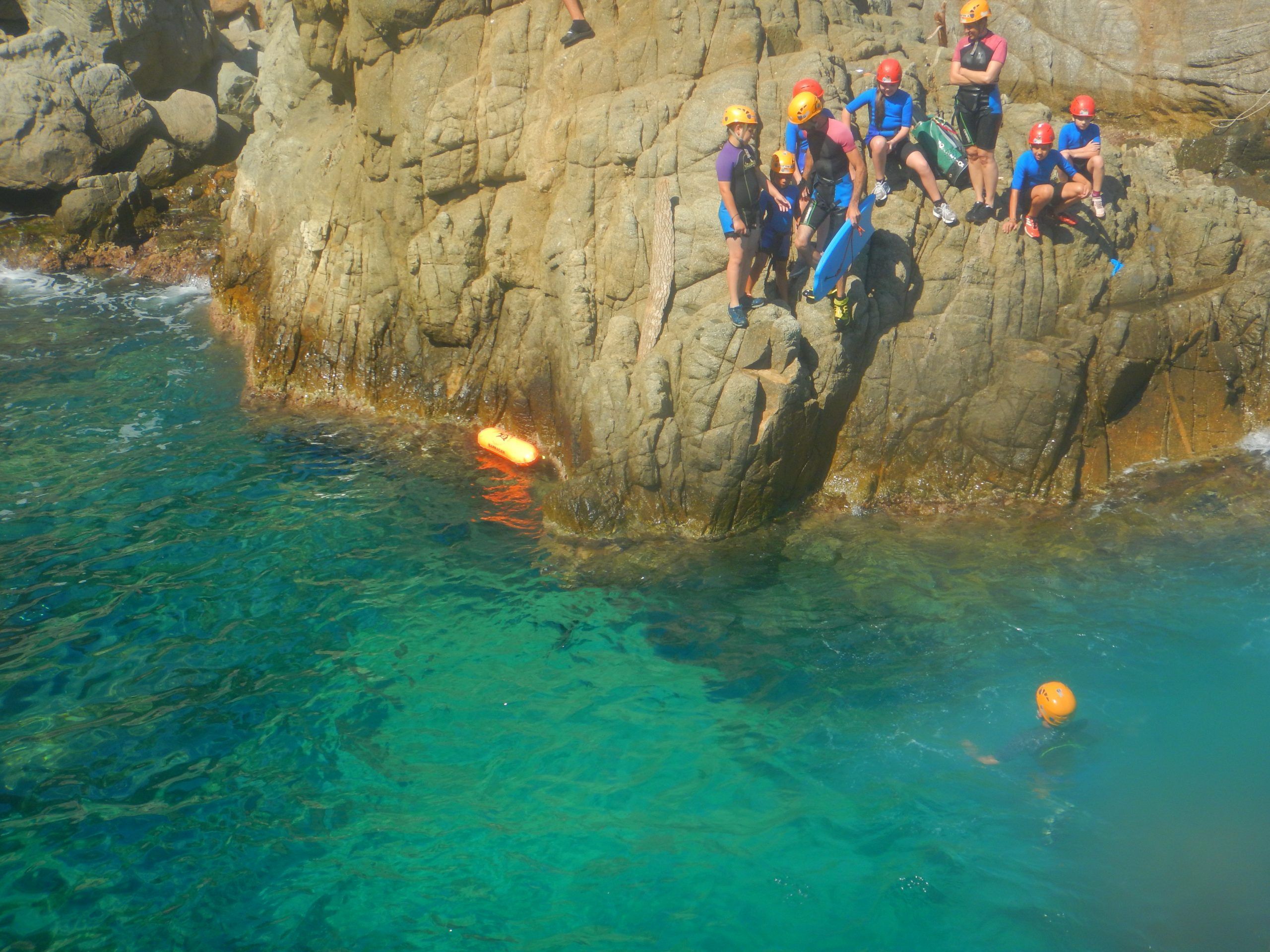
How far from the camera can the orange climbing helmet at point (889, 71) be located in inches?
367

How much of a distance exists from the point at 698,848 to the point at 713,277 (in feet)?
18.5

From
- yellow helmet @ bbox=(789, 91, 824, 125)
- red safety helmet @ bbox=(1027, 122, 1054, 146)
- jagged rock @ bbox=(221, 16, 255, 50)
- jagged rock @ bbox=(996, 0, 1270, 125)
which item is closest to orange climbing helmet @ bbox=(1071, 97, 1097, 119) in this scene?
red safety helmet @ bbox=(1027, 122, 1054, 146)

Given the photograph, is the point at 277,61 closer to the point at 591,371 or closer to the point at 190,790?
the point at 591,371

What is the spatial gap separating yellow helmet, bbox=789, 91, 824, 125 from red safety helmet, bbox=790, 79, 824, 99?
0.20ft

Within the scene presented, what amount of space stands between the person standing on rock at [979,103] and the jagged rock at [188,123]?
1622 centimetres

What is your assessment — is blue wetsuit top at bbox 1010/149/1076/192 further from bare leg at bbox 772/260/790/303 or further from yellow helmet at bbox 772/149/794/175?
bare leg at bbox 772/260/790/303

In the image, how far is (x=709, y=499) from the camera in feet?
30.6

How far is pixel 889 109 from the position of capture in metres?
9.65

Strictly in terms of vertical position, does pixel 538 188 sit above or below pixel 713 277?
above

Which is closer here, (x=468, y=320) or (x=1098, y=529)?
(x=1098, y=529)

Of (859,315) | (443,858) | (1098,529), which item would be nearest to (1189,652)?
(1098,529)

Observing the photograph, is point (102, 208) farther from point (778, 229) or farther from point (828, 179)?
point (828, 179)

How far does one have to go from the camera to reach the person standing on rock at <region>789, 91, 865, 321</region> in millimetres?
8852

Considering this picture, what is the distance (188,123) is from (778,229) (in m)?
16.1
